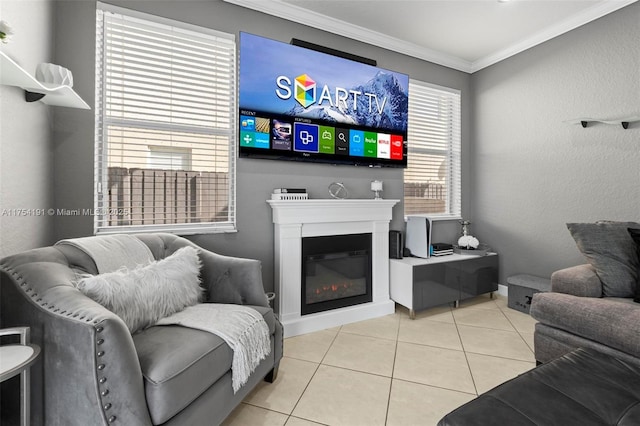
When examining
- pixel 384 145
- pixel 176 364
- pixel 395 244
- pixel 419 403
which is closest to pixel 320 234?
pixel 395 244

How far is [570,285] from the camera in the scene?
6.30 feet

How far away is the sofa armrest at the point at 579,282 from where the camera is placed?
1.88 meters

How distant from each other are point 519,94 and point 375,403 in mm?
3307

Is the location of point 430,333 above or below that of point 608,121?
below

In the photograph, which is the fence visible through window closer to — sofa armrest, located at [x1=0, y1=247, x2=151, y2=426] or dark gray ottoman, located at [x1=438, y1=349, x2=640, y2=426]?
sofa armrest, located at [x1=0, y1=247, x2=151, y2=426]

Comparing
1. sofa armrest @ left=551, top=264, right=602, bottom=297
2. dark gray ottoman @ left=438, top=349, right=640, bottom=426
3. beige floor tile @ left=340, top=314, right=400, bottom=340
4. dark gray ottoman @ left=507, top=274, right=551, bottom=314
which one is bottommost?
beige floor tile @ left=340, top=314, right=400, bottom=340

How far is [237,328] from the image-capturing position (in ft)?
4.69

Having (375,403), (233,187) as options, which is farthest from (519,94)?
(375,403)

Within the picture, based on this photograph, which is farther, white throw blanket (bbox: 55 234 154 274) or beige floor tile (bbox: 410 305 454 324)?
beige floor tile (bbox: 410 305 454 324)

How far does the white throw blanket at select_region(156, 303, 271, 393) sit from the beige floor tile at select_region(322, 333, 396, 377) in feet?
2.19

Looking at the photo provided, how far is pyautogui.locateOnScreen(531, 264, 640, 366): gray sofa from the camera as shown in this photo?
4.99ft

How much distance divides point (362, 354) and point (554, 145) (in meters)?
2.66

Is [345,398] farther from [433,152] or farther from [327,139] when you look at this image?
[433,152]

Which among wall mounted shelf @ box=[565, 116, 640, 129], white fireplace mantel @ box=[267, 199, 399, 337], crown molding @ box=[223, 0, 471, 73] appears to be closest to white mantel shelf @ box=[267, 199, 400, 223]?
white fireplace mantel @ box=[267, 199, 399, 337]
